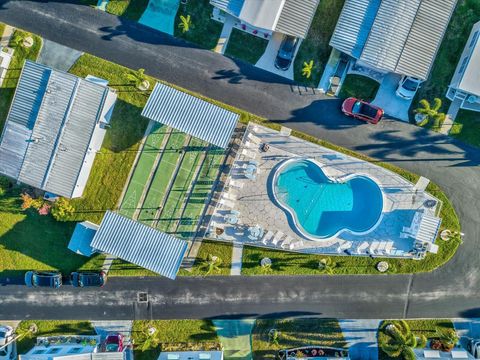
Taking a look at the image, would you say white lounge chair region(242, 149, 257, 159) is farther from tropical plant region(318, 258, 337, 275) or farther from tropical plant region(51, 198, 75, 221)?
tropical plant region(51, 198, 75, 221)

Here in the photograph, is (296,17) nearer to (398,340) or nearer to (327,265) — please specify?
(327,265)

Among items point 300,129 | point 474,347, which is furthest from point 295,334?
point 300,129

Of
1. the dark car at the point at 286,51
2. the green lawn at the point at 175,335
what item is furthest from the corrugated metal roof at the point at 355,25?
the green lawn at the point at 175,335

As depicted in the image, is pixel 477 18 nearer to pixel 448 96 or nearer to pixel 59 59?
pixel 448 96

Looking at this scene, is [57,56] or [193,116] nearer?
[193,116]

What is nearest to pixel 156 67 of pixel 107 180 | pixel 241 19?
pixel 241 19

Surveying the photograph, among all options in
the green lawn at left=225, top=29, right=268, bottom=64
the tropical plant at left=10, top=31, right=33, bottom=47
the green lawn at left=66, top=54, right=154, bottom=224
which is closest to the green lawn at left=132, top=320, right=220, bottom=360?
the green lawn at left=66, top=54, right=154, bottom=224
